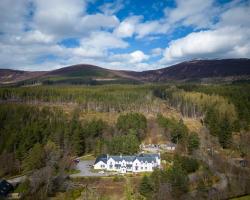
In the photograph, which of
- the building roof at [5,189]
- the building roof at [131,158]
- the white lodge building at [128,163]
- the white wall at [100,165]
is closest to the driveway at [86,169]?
the white wall at [100,165]

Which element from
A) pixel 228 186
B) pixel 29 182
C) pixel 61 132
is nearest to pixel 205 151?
pixel 228 186

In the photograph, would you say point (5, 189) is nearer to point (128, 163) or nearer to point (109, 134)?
point (128, 163)

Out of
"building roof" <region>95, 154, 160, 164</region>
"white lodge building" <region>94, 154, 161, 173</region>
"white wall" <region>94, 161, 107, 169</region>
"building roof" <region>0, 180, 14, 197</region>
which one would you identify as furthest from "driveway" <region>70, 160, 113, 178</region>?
"building roof" <region>0, 180, 14, 197</region>

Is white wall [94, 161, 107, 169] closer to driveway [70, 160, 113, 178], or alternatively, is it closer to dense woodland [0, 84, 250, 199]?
driveway [70, 160, 113, 178]

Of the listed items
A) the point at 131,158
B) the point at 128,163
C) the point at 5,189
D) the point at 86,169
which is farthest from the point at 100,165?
the point at 5,189

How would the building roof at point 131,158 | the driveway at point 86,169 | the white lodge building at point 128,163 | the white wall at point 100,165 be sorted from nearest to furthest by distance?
the driveway at point 86,169
the white lodge building at point 128,163
the building roof at point 131,158
the white wall at point 100,165

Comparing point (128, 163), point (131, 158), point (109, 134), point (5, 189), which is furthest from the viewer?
point (109, 134)

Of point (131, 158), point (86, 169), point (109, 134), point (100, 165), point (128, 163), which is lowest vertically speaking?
point (86, 169)

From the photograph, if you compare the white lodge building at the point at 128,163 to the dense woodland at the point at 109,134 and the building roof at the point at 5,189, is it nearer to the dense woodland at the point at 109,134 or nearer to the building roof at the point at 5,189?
the dense woodland at the point at 109,134
